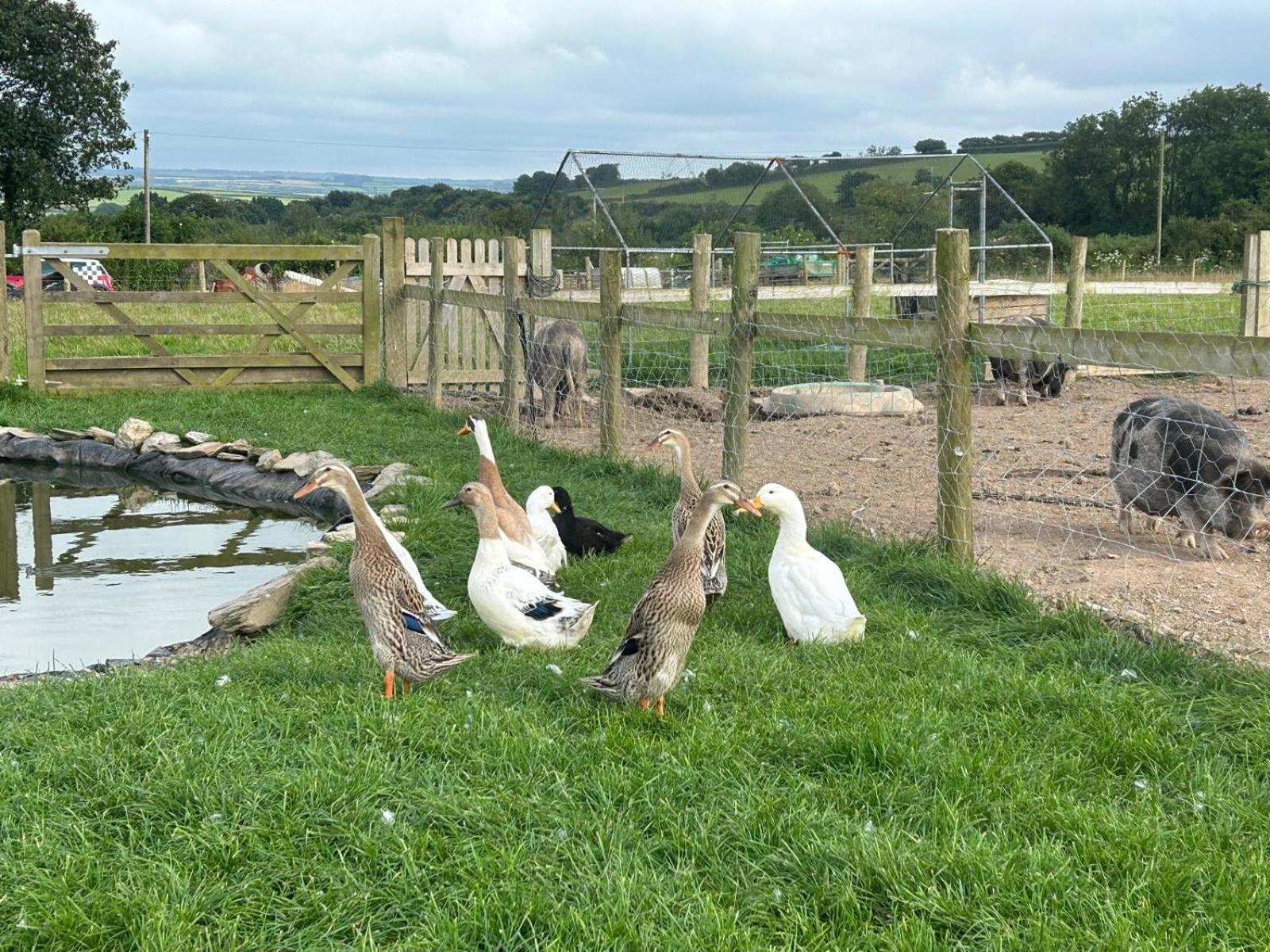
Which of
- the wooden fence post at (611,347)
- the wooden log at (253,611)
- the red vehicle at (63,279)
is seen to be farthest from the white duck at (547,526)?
the red vehicle at (63,279)

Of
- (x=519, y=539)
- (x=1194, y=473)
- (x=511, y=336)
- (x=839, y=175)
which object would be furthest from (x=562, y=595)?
(x=839, y=175)

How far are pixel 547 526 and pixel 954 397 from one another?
93.5 inches

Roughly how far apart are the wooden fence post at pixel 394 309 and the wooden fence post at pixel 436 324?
1.00m

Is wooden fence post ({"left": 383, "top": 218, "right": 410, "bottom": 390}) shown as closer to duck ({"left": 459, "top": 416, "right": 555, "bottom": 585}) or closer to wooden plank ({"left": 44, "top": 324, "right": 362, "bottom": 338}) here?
wooden plank ({"left": 44, "top": 324, "right": 362, "bottom": 338})

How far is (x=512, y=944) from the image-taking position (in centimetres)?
344

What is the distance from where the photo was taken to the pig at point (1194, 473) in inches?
330

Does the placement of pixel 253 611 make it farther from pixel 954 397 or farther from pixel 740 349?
pixel 954 397

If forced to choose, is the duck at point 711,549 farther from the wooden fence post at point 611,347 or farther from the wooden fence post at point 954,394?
the wooden fence post at point 611,347

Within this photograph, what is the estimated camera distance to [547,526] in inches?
299

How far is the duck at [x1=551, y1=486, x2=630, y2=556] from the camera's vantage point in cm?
793

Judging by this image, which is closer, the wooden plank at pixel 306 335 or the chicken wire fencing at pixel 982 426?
the chicken wire fencing at pixel 982 426

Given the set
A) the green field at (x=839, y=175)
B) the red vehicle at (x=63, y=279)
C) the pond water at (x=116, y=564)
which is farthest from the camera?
the red vehicle at (x=63, y=279)

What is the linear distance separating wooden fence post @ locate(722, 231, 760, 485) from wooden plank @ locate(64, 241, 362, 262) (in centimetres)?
778

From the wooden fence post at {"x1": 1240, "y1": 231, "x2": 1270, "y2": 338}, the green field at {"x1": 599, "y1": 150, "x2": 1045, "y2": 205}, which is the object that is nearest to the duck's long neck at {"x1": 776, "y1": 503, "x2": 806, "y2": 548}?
the wooden fence post at {"x1": 1240, "y1": 231, "x2": 1270, "y2": 338}
